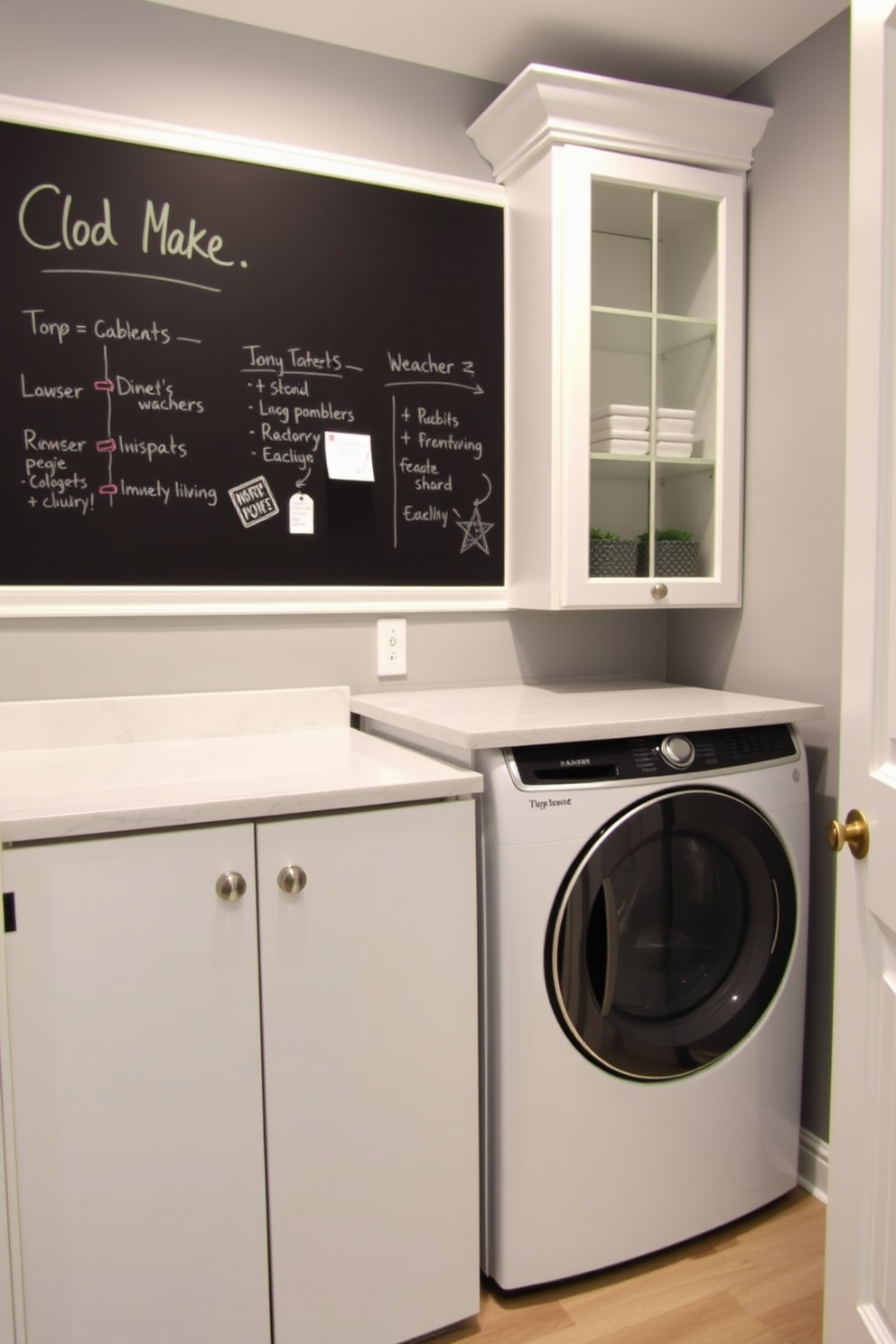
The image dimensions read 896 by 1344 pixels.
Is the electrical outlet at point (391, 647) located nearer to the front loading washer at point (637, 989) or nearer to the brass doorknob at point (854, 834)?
the front loading washer at point (637, 989)

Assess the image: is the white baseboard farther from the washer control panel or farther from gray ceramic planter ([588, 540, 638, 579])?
gray ceramic planter ([588, 540, 638, 579])

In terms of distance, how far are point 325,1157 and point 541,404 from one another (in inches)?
62.2

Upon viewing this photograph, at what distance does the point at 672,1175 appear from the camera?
A: 1.85 metres

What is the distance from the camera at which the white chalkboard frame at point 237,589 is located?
193 cm

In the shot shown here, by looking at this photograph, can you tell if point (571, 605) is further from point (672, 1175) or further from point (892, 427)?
point (672, 1175)

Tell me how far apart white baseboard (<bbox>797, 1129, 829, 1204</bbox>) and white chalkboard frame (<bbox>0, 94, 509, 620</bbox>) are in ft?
4.56

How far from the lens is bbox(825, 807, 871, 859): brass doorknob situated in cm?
132

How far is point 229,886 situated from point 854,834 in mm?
908

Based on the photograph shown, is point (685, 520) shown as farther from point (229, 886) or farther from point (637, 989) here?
point (229, 886)

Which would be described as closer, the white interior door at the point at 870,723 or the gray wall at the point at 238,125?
the white interior door at the point at 870,723

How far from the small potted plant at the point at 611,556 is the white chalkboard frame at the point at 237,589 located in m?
0.28

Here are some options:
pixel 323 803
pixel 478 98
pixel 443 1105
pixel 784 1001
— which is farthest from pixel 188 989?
pixel 478 98

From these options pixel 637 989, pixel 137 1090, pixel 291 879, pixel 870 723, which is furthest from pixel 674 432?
pixel 137 1090

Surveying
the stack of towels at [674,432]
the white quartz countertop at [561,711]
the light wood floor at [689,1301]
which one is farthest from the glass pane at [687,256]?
the light wood floor at [689,1301]
